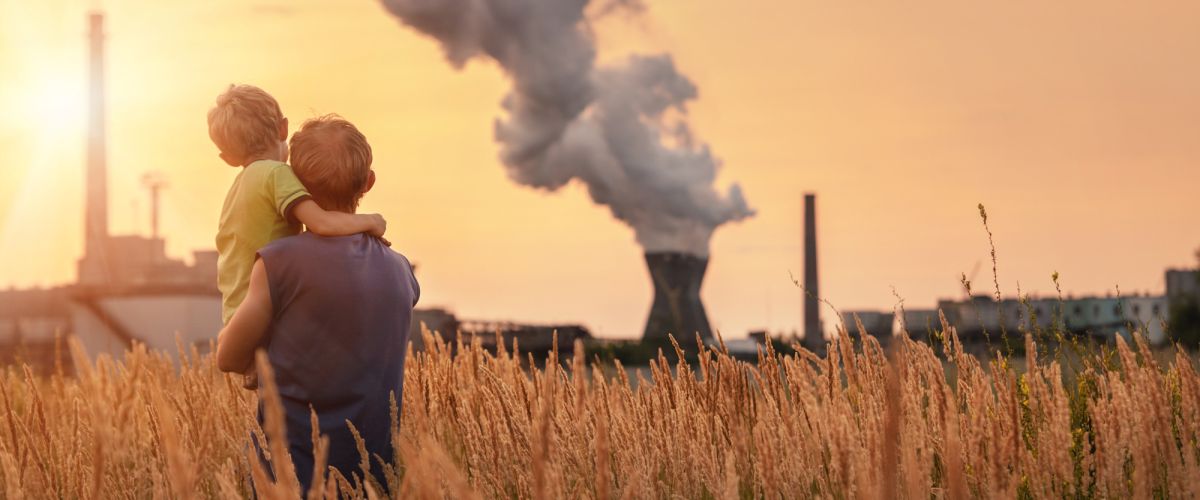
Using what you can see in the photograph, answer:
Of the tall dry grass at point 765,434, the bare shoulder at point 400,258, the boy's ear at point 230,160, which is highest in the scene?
the boy's ear at point 230,160

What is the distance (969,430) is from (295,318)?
7.24 feet

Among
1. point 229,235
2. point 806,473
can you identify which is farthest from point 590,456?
point 229,235

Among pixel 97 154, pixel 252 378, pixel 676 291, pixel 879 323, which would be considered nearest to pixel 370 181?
pixel 252 378

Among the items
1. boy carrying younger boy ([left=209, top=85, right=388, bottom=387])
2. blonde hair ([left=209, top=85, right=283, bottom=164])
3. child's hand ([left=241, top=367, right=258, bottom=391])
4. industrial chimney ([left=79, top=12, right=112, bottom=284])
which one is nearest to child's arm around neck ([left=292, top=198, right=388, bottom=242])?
boy carrying younger boy ([left=209, top=85, right=388, bottom=387])

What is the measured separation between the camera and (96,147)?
3475 cm

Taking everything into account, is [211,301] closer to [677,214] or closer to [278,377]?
[677,214]

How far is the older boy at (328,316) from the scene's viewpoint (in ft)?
10.8

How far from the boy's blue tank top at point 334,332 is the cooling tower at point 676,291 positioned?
27.2 m

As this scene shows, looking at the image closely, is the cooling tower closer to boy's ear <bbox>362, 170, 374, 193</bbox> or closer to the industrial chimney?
the industrial chimney

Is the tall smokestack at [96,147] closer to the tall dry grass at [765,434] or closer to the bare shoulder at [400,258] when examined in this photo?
the tall dry grass at [765,434]

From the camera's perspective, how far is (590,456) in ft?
13.0

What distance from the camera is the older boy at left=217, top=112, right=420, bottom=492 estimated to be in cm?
329

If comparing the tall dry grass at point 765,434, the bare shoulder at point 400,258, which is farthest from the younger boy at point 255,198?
the tall dry grass at point 765,434

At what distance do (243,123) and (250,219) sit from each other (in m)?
0.31
